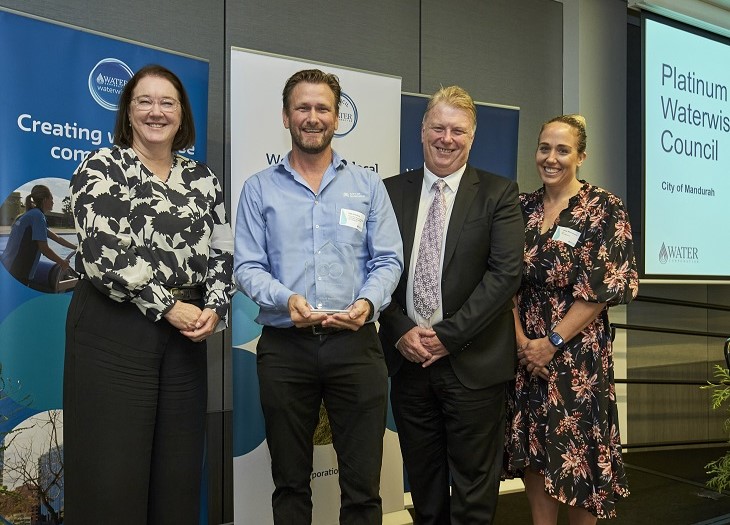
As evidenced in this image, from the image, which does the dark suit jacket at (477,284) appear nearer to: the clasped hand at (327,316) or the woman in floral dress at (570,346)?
the woman in floral dress at (570,346)

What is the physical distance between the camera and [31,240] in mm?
2320

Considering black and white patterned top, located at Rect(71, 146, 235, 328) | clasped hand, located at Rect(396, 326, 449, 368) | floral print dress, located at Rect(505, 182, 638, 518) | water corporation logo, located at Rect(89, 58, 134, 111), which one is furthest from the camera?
water corporation logo, located at Rect(89, 58, 134, 111)

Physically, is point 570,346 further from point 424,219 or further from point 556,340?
point 424,219

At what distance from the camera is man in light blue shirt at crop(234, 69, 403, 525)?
1.94 meters

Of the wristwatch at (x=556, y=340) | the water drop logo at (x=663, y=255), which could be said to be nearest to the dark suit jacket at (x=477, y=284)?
the wristwatch at (x=556, y=340)

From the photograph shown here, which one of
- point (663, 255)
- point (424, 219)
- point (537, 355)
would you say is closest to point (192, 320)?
point (424, 219)

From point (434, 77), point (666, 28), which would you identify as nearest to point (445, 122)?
point (434, 77)

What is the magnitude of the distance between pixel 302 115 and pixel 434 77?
2380mm

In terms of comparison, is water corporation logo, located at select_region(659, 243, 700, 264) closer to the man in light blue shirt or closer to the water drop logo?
the water drop logo

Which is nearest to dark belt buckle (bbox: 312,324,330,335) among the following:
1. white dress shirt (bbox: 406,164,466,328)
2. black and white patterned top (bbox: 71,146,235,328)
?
black and white patterned top (bbox: 71,146,235,328)

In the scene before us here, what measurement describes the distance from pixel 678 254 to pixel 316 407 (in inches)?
132

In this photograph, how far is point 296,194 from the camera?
2.03 m

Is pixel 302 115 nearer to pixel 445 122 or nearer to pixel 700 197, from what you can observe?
pixel 445 122

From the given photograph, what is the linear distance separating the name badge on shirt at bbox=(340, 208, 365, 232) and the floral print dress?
28.5 inches
